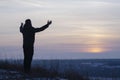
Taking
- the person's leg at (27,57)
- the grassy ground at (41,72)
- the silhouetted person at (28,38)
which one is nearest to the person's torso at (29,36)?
the silhouetted person at (28,38)

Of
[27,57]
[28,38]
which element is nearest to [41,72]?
[27,57]

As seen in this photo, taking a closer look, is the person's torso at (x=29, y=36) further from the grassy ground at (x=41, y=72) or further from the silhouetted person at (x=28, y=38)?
the grassy ground at (x=41, y=72)

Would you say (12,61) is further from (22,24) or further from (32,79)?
(32,79)

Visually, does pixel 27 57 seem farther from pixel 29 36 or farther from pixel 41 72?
pixel 41 72

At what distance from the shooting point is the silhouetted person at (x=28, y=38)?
74.4 feet

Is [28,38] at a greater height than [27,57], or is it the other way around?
[28,38]

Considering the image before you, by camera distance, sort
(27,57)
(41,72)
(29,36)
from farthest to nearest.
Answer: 1. (41,72)
2. (27,57)
3. (29,36)

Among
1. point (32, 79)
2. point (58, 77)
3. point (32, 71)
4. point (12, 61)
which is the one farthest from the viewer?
point (12, 61)

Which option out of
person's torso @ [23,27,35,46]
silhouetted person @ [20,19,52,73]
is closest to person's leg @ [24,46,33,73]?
silhouetted person @ [20,19,52,73]

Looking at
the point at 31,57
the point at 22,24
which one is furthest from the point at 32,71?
the point at 22,24

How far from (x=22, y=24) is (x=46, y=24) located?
43.7 inches

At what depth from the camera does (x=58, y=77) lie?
22094 millimetres

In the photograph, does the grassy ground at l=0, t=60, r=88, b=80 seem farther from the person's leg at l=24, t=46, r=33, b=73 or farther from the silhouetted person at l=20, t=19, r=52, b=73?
the silhouetted person at l=20, t=19, r=52, b=73

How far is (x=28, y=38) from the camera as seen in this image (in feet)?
74.6
